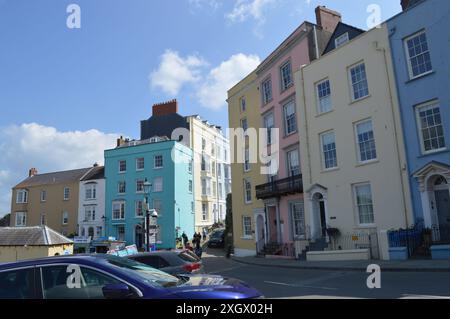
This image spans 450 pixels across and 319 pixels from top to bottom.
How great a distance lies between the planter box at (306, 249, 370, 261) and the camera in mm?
18562

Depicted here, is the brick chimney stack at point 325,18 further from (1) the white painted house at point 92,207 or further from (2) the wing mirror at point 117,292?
(1) the white painted house at point 92,207

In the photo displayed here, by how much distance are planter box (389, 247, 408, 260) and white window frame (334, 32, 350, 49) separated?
1240 cm

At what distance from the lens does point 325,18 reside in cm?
2808

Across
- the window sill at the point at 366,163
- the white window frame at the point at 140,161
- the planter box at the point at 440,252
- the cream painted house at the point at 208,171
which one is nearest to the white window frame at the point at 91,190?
the white window frame at the point at 140,161

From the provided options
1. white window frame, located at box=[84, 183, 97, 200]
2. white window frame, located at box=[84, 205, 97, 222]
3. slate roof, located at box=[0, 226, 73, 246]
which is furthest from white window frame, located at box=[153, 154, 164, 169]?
slate roof, located at box=[0, 226, 73, 246]

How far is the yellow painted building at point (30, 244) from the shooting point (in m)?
20.1

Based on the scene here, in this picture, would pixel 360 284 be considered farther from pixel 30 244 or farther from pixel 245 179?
pixel 245 179

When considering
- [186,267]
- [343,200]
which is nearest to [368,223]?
[343,200]

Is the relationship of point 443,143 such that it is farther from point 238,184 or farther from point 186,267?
point 238,184

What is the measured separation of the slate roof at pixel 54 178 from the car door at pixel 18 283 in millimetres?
47601

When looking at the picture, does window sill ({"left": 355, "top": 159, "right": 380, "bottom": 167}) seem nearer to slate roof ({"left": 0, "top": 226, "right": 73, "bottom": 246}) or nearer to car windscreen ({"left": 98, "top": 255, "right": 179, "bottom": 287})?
car windscreen ({"left": 98, "top": 255, "right": 179, "bottom": 287})

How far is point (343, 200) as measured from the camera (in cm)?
2112

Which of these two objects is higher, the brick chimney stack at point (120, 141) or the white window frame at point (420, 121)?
the brick chimney stack at point (120, 141)

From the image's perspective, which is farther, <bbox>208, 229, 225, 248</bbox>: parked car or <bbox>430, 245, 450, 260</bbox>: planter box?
<bbox>208, 229, 225, 248</bbox>: parked car
